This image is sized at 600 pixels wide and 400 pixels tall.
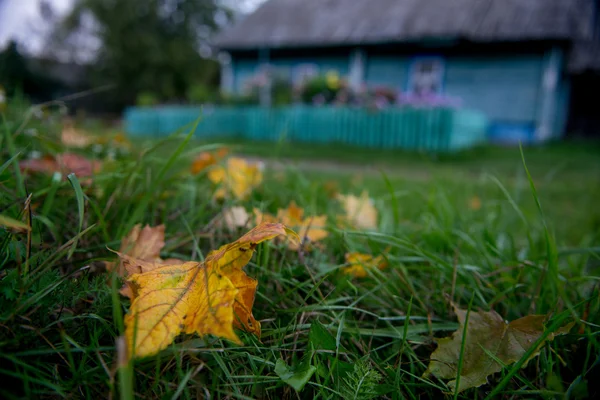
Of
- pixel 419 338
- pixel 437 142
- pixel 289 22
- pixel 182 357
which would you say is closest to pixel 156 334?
pixel 182 357

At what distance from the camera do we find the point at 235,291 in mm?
550

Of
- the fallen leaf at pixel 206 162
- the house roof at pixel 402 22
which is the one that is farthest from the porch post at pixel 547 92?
the fallen leaf at pixel 206 162

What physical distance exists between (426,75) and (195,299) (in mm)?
13984

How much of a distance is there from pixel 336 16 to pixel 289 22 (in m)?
1.70

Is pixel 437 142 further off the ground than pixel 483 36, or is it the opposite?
pixel 483 36

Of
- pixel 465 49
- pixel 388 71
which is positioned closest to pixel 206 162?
pixel 465 49

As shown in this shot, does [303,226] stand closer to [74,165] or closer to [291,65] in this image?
[74,165]

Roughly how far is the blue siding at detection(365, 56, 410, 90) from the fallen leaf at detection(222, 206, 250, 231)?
43.4ft

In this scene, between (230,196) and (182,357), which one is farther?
(230,196)

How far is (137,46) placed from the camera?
86.6ft

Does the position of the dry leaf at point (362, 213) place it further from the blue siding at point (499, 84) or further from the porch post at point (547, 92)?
the blue siding at point (499, 84)

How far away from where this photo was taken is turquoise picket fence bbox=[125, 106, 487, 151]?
799 cm

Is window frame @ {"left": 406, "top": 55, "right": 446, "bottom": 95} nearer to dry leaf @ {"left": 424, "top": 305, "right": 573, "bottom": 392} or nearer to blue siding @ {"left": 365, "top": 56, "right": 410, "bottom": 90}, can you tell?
blue siding @ {"left": 365, "top": 56, "right": 410, "bottom": 90}

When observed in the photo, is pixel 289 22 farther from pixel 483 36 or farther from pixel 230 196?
pixel 230 196
